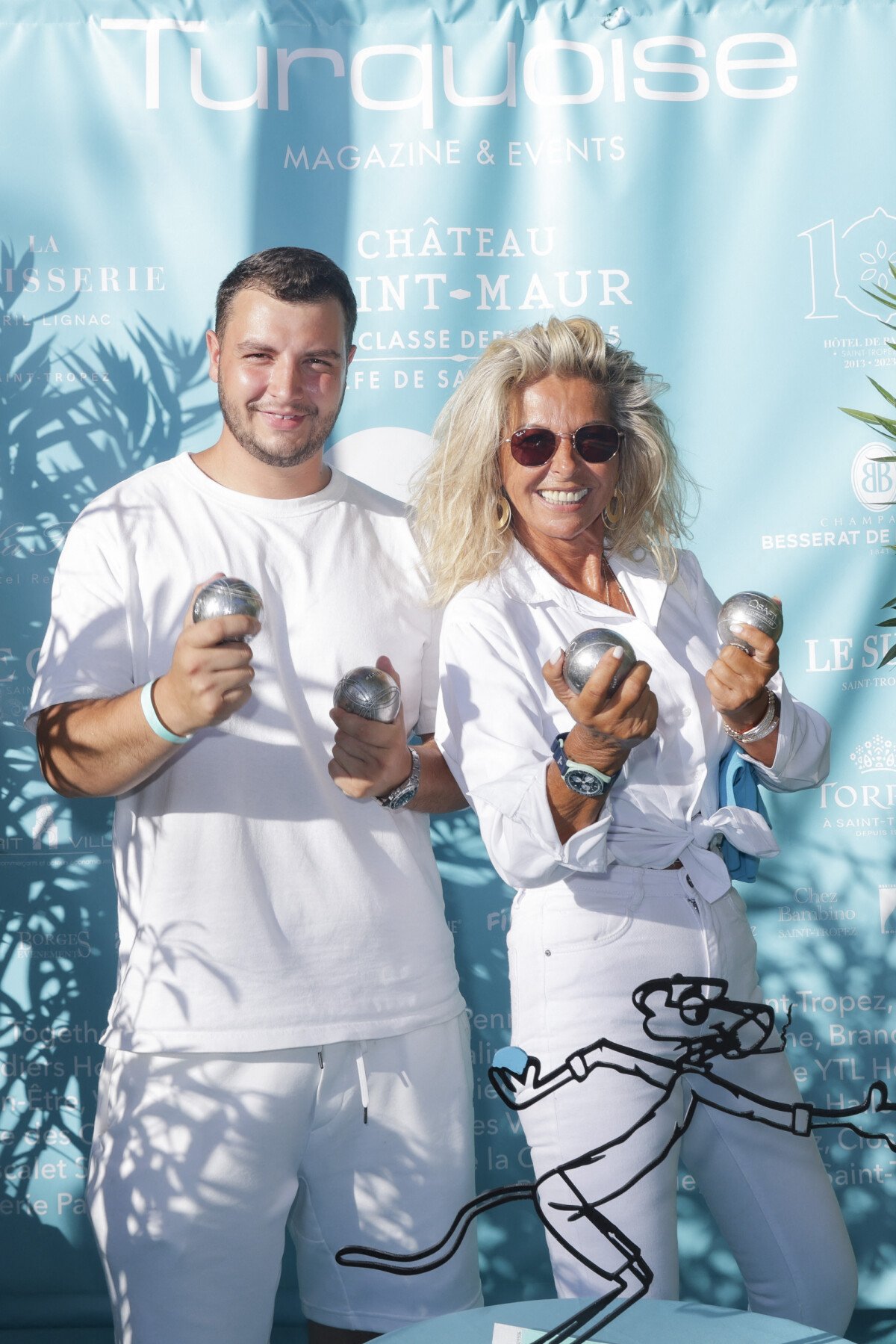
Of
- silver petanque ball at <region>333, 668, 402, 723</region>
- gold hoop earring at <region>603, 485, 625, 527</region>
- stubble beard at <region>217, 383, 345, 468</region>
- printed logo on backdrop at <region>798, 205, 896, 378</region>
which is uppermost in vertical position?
printed logo on backdrop at <region>798, 205, 896, 378</region>

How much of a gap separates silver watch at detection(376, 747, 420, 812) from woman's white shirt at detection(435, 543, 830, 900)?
0.16 m

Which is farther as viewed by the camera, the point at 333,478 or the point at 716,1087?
the point at 333,478

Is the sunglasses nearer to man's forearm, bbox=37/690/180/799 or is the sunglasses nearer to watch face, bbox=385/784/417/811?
watch face, bbox=385/784/417/811

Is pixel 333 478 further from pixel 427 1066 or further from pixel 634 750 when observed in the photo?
pixel 427 1066

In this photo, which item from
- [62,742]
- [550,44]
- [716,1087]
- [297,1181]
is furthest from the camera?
[550,44]

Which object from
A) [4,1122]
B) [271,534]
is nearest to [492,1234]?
[4,1122]

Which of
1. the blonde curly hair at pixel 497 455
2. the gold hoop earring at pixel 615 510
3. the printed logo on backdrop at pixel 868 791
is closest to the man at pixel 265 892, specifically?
the blonde curly hair at pixel 497 455

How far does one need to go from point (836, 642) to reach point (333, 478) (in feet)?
4.76

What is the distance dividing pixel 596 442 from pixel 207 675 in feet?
2.69

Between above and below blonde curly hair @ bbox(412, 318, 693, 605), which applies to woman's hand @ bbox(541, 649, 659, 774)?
below

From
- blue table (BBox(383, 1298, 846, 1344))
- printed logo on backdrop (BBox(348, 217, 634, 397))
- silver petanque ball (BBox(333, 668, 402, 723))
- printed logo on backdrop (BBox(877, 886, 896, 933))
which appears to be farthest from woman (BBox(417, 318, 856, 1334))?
printed logo on backdrop (BBox(877, 886, 896, 933))

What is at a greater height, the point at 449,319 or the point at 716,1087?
the point at 449,319

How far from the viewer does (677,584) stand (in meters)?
2.46

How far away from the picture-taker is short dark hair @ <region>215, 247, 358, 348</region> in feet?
8.11
